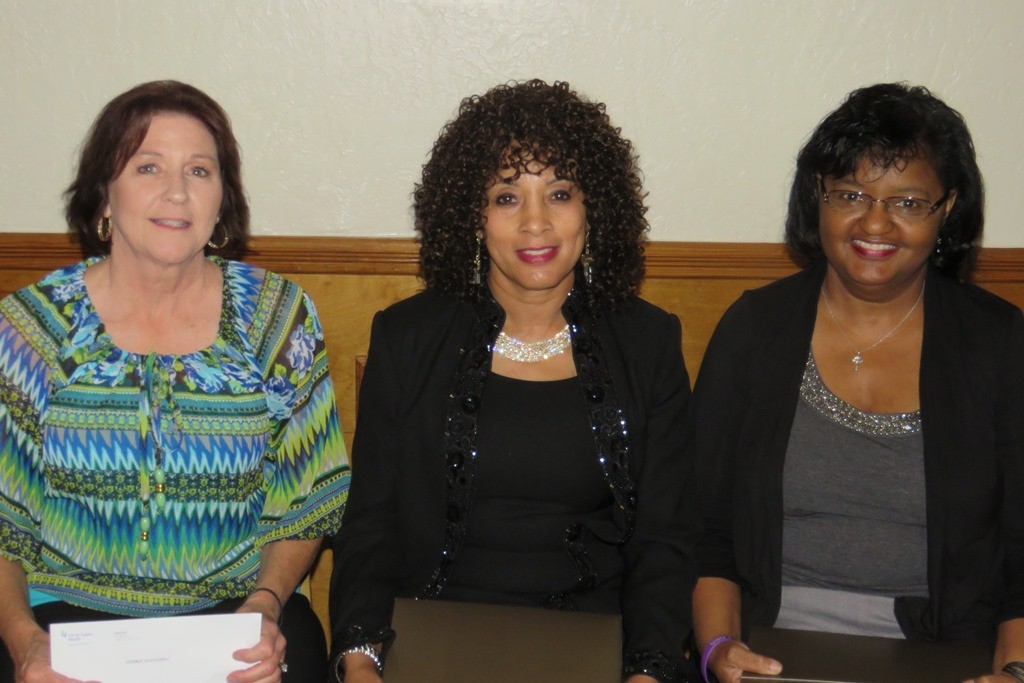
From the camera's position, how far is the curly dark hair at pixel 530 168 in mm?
2330

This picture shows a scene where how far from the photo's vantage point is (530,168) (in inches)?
91.4

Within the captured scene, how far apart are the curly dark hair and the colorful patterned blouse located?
1.58ft

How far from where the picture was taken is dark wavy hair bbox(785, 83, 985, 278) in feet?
7.75

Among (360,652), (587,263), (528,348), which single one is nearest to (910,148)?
(587,263)

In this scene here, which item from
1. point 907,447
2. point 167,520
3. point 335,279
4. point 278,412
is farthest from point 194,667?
point 907,447

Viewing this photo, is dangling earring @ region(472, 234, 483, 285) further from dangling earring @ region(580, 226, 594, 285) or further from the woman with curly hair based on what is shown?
dangling earring @ region(580, 226, 594, 285)

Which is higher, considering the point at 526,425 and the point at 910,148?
the point at 910,148

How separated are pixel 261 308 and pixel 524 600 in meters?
0.83

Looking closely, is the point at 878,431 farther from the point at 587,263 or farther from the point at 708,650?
the point at 587,263

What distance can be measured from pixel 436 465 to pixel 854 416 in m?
0.91

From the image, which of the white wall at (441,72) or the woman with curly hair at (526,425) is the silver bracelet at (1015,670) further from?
the white wall at (441,72)

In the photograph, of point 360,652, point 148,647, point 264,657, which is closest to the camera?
point 148,647

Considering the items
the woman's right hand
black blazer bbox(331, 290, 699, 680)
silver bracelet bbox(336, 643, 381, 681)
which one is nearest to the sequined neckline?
black blazer bbox(331, 290, 699, 680)

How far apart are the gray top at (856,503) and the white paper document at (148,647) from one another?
3.92ft
